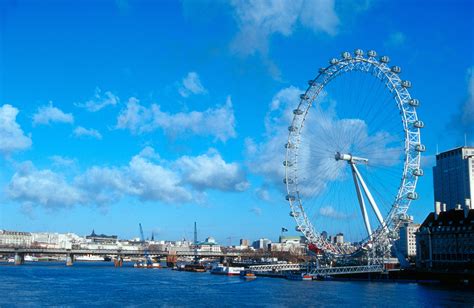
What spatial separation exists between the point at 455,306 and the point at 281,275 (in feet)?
143

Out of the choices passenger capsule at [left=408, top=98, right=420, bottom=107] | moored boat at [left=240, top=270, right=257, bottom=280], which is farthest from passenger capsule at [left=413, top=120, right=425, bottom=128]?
moored boat at [left=240, top=270, right=257, bottom=280]

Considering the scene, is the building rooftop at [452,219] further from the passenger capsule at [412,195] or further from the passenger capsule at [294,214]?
the passenger capsule at [294,214]

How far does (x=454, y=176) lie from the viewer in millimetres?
144625

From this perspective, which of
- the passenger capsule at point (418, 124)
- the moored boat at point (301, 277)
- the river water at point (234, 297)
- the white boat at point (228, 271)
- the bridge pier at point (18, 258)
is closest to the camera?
the river water at point (234, 297)

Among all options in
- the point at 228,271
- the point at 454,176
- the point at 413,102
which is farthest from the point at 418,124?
the point at 454,176

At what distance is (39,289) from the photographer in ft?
175

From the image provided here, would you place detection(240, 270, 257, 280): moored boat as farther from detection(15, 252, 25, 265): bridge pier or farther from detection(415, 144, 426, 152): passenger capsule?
detection(15, 252, 25, 265): bridge pier

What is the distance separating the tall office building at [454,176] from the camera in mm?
138625

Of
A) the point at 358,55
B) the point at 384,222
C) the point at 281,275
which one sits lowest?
the point at 281,275

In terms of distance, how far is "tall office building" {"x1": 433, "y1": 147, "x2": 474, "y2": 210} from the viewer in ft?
455

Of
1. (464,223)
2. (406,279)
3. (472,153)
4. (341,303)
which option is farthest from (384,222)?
(472,153)

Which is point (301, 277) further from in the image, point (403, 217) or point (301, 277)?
point (403, 217)

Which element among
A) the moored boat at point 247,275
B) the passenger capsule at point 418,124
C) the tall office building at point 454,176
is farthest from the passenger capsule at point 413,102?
the tall office building at point 454,176

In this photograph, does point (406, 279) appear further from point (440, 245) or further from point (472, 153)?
point (472, 153)
